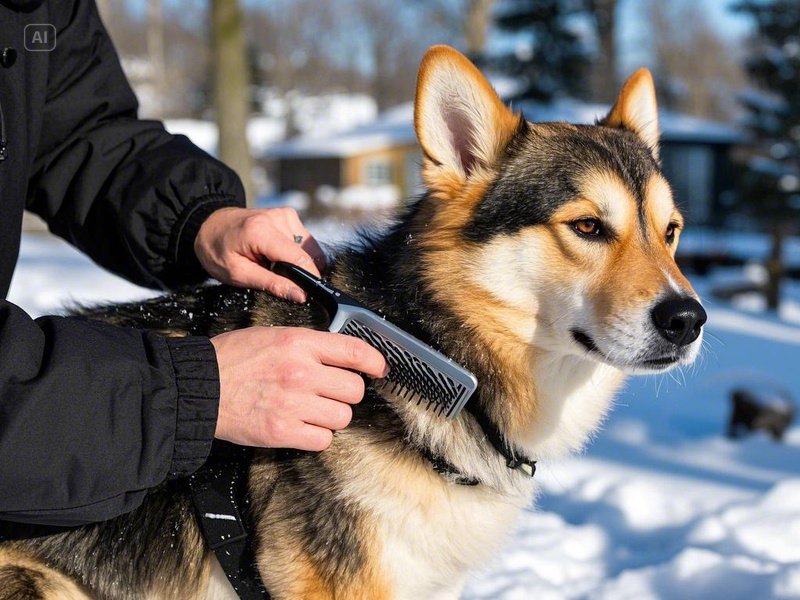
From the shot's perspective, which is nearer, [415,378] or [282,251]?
[415,378]

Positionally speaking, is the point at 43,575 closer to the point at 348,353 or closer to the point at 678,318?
the point at 348,353

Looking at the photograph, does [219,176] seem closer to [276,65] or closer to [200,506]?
[200,506]

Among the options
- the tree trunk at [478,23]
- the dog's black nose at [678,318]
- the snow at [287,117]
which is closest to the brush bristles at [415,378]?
the dog's black nose at [678,318]

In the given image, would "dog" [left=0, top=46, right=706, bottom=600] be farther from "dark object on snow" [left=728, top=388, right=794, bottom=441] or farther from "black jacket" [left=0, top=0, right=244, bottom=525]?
"dark object on snow" [left=728, top=388, right=794, bottom=441]

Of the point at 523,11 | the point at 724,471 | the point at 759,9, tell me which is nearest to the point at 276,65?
the point at 523,11

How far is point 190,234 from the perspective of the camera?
8.77ft

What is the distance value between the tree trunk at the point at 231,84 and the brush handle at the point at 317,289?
8.14 metres

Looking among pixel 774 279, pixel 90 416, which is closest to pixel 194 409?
pixel 90 416

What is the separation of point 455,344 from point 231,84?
903cm

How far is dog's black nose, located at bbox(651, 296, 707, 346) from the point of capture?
218 cm

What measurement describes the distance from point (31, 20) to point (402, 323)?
1.46 metres

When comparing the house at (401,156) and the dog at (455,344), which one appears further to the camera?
the house at (401,156)

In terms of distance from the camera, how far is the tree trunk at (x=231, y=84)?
Answer: 10188mm

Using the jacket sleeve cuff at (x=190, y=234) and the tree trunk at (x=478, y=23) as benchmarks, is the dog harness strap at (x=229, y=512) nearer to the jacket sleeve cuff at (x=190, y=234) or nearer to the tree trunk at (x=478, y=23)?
the jacket sleeve cuff at (x=190, y=234)
